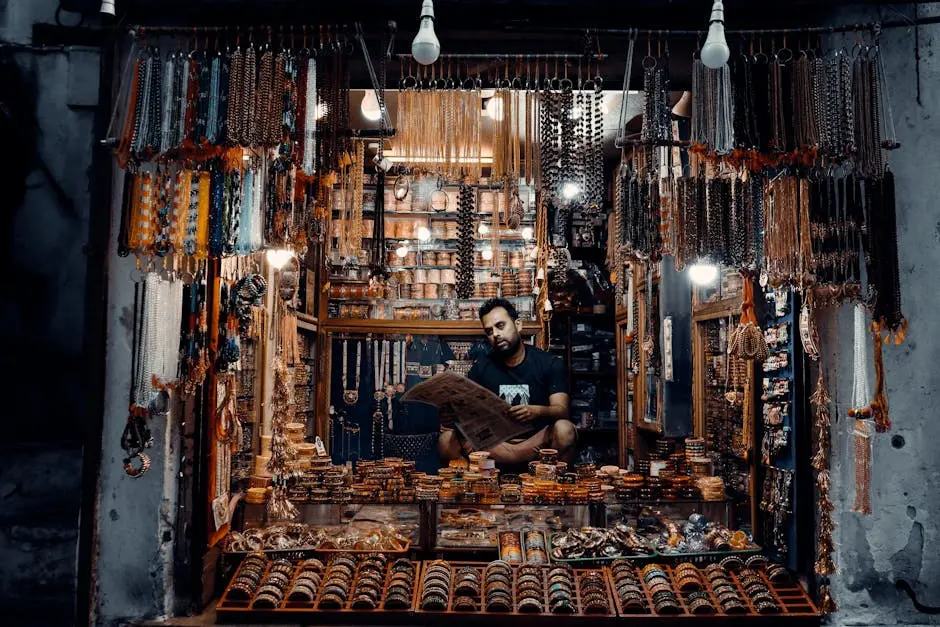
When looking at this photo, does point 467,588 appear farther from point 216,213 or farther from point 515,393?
point 515,393

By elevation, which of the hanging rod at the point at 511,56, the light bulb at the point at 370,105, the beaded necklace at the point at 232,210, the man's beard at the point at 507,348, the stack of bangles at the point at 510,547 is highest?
the light bulb at the point at 370,105

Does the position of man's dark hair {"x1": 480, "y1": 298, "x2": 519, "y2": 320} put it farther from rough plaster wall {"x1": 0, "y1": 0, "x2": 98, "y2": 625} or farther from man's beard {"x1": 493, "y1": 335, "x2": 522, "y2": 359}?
rough plaster wall {"x1": 0, "y1": 0, "x2": 98, "y2": 625}

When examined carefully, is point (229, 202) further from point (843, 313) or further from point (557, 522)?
point (843, 313)

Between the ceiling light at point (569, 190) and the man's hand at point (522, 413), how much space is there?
8.72 ft

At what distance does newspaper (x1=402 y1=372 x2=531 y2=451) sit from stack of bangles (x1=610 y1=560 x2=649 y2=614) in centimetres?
185

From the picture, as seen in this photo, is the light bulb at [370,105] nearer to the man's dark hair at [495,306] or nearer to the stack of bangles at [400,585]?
the man's dark hair at [495,306]

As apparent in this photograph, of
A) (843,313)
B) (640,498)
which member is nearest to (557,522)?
(640,498)

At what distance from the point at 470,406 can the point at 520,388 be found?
5.24 ft

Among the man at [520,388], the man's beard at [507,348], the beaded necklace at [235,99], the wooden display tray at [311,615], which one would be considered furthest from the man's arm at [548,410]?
the beaded necklace at [235,99]

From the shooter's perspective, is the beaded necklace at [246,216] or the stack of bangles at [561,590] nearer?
the beaded necklace at [246,216]

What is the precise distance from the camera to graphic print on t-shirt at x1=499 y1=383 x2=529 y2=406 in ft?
22.2

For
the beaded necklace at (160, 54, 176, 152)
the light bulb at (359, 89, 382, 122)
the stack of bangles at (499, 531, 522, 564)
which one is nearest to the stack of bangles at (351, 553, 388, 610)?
the stack of bangles at (499, 531, 522, 564)

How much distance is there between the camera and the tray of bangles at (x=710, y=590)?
3102mm

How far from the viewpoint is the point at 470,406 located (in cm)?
527
